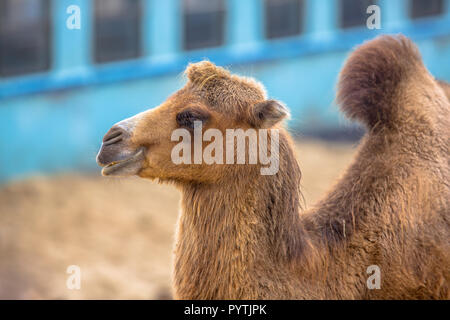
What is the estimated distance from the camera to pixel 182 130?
3.89m

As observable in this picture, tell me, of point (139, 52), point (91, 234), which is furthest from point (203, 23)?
point (91, 234)

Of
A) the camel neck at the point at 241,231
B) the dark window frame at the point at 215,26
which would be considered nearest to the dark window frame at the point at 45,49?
the dark window frame at the point at 215,26

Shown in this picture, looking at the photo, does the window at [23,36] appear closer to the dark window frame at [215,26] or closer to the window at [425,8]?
the dark window frame at [215,26]

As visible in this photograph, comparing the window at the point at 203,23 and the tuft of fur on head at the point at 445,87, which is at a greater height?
the window at the point at 203,23

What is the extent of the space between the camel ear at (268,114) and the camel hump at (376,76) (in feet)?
2.65

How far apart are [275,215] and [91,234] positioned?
5.14m

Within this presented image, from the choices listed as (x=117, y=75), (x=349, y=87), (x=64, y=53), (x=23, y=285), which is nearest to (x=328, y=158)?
(x=117, y=75)

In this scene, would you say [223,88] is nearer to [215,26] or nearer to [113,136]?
[113,136]

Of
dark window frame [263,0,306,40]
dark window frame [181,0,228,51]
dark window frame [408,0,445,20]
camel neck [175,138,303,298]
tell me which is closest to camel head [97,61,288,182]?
camel neck [175,138,303,298]

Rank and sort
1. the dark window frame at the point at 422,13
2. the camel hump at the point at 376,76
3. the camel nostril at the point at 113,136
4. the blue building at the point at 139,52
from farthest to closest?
the dark window frame at the point at 422,13 < the blue building at the point at 139,52 < the camel hump at the point at 376,76 < the camel nostril at the point at 113,136

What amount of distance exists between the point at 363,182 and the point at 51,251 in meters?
5.03

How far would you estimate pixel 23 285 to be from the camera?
7309 millimetres

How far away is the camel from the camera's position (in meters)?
3.80

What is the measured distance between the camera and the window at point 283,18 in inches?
424
